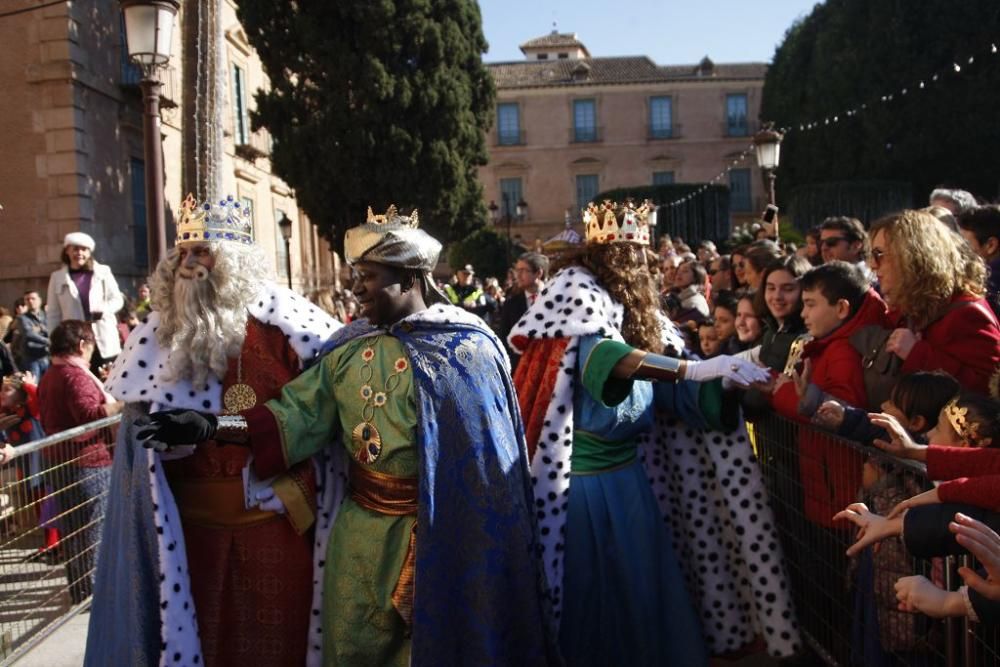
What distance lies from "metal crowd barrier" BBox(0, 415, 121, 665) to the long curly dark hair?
259cm

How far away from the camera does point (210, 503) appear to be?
3.68 metres

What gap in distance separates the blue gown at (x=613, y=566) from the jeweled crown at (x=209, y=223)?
1.44 m

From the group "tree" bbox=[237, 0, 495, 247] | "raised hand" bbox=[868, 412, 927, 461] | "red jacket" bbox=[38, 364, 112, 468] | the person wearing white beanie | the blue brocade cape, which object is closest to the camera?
"raised hand" bbox=[868, 412, 927, 461]

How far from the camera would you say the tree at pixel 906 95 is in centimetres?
3180

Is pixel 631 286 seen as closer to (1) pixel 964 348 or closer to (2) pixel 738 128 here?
(1) pixel 964 348

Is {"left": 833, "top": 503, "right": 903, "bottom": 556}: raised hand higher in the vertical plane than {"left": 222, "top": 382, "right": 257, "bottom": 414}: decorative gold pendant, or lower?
lower

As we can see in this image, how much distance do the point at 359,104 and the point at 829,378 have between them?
2202 centimetres

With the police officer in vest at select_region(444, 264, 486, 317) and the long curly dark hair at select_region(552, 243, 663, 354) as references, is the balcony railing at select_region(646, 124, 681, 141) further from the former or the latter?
the long curly dark hair at select_region(552, 243, 663, 354)

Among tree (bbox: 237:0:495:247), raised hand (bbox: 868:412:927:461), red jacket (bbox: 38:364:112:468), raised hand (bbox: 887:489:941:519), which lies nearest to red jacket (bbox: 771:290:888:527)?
raised hand (bbox: 868:412:927:461)

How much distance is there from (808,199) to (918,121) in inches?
168

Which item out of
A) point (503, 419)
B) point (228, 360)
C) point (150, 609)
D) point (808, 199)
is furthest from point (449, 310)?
point (808, 199)

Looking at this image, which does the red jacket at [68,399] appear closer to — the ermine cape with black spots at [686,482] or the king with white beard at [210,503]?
the king with white beard at [210,503]

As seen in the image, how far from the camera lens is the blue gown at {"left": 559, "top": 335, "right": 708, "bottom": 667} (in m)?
3.83

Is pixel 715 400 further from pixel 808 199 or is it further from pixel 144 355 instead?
pixel 808 199
